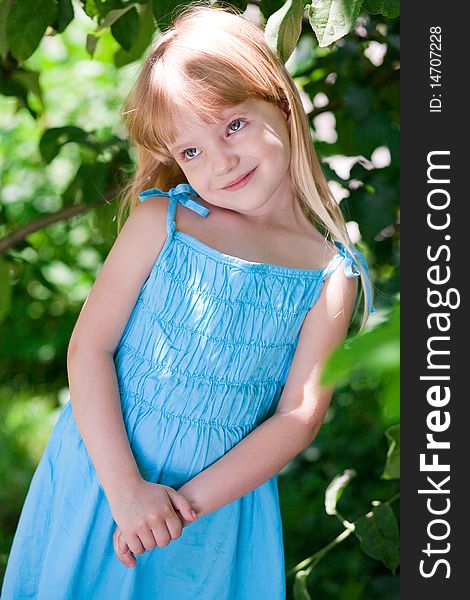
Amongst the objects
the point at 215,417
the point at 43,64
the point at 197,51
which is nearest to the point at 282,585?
the point at 215,417

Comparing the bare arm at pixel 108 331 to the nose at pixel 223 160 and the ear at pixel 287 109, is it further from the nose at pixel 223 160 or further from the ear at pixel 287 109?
the ear at pixel 287 109

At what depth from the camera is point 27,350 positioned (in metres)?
3.19

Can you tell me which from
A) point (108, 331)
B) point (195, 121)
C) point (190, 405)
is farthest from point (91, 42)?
point (190, 405)

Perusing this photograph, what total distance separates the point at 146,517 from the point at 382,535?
59 centimetres

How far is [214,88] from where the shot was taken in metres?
1.25

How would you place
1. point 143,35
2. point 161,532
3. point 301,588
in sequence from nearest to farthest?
1. point 161,532
2. point 301,588
3. point 143,35

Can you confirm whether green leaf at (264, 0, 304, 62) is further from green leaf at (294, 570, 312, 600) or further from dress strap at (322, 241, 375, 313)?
green leaf at (294, 570, 312, 600)

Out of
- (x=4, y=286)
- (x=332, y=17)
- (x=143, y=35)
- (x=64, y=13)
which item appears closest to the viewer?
(x=332, y=17)

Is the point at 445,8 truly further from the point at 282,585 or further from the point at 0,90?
the point at 0,90

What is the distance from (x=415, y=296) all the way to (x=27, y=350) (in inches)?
95.8

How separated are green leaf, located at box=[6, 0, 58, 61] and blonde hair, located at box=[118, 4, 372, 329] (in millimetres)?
240

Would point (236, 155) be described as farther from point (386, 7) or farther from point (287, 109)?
point (386, 7)

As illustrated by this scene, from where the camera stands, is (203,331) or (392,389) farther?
(203,331)

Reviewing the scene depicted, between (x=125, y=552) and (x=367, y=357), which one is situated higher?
(x=125, y=552)
